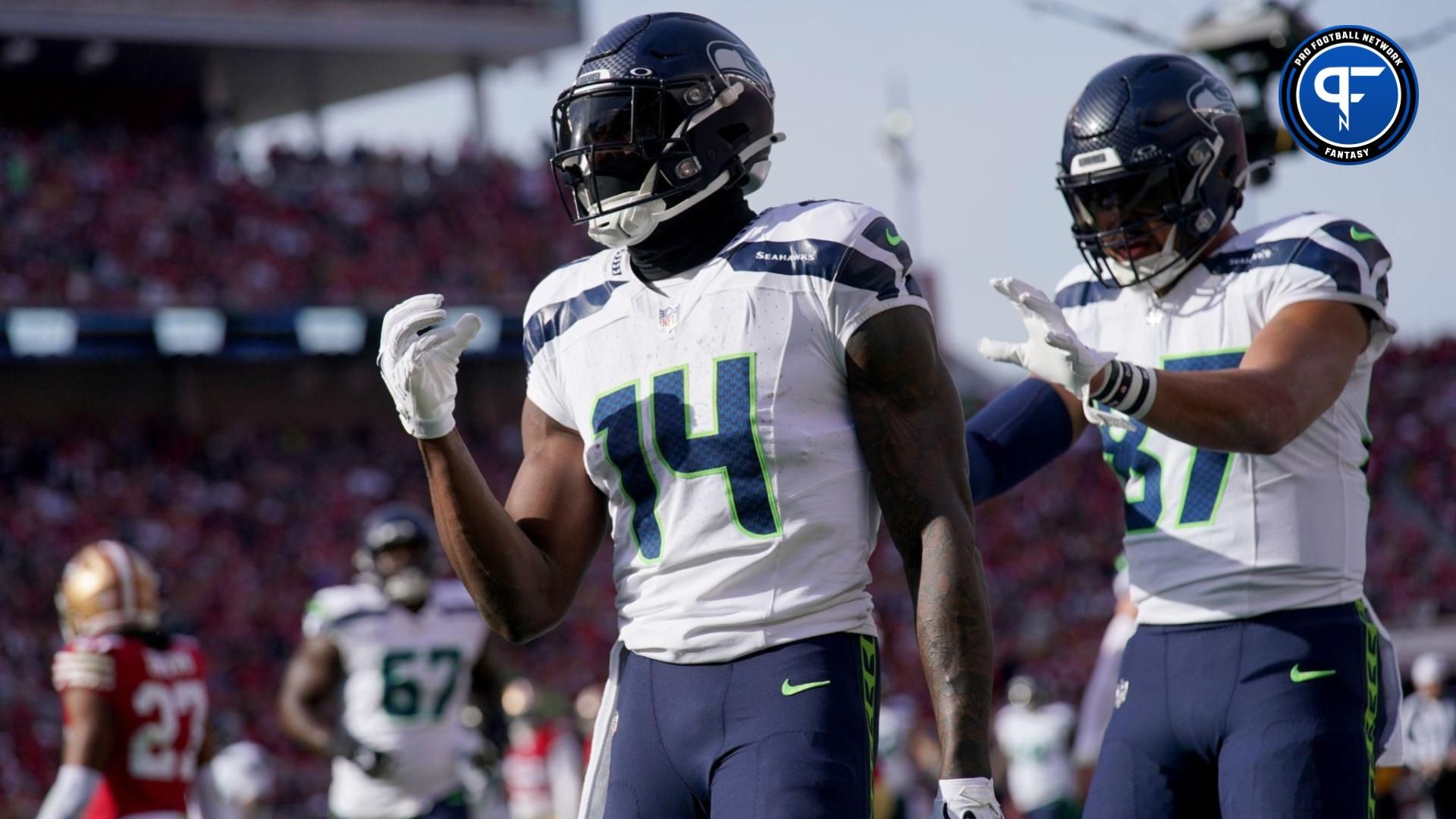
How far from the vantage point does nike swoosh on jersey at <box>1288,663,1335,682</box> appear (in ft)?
11.8

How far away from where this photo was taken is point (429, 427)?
3.09 metres

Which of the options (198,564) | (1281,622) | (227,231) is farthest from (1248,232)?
(227,231)

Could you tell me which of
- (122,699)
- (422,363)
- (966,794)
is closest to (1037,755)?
(122,699)

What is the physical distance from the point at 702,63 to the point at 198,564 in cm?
1730

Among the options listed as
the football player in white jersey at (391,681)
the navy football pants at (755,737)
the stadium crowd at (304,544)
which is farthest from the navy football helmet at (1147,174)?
the stadium crowd at (304,544)

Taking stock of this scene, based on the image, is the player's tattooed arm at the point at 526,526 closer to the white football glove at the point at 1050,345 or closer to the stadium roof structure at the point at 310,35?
the white football glove at the point at 1050,345

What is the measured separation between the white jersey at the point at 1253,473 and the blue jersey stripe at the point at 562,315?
1.22 metres

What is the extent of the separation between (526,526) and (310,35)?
73.9 feet

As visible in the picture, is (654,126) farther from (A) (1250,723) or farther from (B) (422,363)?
(A) (1250,723)

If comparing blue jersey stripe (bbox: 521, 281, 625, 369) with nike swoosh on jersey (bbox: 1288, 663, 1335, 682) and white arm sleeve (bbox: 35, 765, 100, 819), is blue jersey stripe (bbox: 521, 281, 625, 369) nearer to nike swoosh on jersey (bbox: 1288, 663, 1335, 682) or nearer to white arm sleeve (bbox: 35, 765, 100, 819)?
nike swoosh on jersey (bbox: 1288, 663, 1335, 682)

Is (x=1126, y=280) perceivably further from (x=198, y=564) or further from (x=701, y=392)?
(x=198, y=564)

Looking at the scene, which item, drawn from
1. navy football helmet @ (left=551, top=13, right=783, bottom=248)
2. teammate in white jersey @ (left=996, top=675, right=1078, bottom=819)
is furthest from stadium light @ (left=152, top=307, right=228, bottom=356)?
navy football helmet @ (left=551, top=13, right=783, bottom=248)

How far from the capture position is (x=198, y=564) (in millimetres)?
19406

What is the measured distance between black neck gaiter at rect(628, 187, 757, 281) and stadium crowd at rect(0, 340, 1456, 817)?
1390 cm
